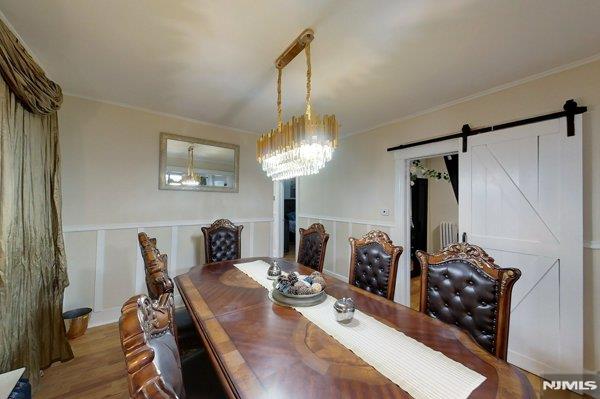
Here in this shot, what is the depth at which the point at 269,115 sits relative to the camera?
9.88ft

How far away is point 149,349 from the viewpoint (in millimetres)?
587

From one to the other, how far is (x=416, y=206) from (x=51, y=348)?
4.80 meters

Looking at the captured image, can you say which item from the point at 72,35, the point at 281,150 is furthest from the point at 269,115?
the point at 72,35

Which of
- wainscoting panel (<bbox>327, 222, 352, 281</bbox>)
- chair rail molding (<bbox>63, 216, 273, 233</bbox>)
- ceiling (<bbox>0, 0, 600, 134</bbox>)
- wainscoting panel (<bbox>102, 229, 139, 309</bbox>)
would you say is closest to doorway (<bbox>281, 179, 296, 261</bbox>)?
wainscoting panel (<bbox>327, 222, 352, 281</bbox>)

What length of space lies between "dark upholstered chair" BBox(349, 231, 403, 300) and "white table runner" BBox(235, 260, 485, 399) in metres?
0.55

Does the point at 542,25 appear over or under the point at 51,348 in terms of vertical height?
over

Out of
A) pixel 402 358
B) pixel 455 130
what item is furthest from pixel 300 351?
pixel 455 130

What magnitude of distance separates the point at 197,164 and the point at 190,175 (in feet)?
0.58

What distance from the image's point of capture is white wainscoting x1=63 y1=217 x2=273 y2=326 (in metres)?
2.50

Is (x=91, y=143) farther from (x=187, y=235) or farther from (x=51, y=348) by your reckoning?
(x=51, y=348)

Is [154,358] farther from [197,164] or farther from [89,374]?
[197,164]

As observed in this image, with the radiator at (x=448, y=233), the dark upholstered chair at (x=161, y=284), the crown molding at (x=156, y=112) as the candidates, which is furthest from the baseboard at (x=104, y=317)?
the radiator at (x=448, y=233)

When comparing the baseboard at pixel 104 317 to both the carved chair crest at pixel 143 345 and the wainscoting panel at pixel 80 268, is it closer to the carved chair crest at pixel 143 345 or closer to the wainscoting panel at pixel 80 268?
the wainscoting panel at pixel 80 268

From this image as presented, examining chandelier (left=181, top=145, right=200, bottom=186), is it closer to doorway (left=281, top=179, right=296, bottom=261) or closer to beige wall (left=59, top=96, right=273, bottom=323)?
beige wall (left=59, top=96, right=273, bottom=323)
